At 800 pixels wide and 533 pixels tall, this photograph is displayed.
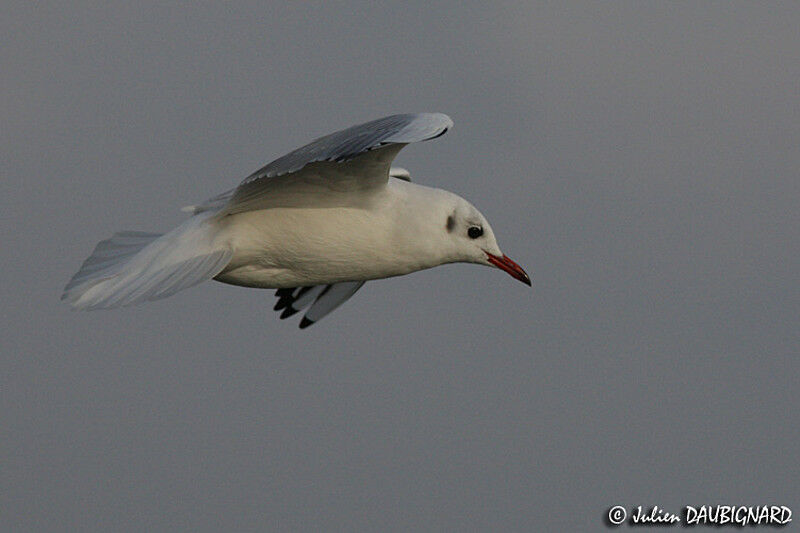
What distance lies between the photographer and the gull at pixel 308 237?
891 centimetres

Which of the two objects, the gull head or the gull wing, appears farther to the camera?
the gull head

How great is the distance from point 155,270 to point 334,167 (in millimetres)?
1172

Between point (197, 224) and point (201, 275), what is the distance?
1.57ft

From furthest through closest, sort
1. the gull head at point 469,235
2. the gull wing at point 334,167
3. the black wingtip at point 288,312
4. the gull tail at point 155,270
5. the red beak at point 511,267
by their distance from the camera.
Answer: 1. the black wingtip at point 288,312
2. the red beak at point 511,267
3. the gull head at point 469,235
4. the gull tail at point 155,270
5. the gull wing at point 334,167

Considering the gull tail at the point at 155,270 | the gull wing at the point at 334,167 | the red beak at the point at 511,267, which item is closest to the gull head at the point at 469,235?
the red beak at the point at 511,267

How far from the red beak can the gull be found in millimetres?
65

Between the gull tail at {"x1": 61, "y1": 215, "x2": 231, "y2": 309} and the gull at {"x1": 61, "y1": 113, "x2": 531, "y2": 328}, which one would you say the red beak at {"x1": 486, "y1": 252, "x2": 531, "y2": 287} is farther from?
the gull tail at {"x1": 61, "y1": 215, "x2": 231, "y2": 309}

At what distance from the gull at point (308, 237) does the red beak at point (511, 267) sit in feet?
0.21

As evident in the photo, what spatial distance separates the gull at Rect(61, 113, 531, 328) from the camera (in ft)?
29.2

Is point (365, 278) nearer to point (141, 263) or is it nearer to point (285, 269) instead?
point (285, 269)

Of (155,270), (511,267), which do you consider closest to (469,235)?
(511,267)

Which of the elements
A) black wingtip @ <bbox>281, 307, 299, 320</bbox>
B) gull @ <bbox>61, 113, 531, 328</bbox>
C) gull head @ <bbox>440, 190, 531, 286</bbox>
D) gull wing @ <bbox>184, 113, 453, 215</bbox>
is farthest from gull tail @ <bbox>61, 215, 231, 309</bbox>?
black wingtip @ <bbox>281, 307, 299, 320</bbox>

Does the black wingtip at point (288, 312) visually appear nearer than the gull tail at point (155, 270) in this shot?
No

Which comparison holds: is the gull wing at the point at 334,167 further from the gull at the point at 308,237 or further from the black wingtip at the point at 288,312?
the black wingtip at the point at 288,312
